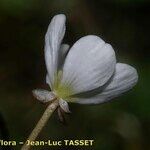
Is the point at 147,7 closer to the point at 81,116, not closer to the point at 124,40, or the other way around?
the point at 124,40

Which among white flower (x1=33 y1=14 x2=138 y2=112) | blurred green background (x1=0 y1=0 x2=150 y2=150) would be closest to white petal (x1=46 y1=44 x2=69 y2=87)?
white flower (x1=33 y1=14 x2=138 y2=112)

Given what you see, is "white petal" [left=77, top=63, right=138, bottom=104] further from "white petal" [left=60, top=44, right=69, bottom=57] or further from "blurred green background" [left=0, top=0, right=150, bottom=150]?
"blurred green background" [left=0, top=0, right=150, bottom=150]

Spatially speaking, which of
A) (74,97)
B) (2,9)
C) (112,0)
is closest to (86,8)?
(112,0)

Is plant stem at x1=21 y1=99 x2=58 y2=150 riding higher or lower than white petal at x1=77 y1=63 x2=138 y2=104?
lower

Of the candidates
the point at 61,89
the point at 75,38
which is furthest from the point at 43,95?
the point at 75,38

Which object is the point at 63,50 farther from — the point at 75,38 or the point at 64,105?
the point at 75,38

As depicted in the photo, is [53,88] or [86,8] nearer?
[53,88]
